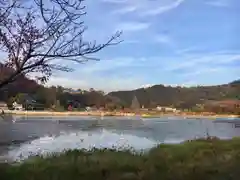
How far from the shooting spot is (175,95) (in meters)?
151

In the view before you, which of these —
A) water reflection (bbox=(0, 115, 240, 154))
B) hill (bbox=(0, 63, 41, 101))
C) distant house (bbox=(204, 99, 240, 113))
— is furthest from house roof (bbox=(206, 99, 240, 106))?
hill (bbox=(0, 63, 41, 101))

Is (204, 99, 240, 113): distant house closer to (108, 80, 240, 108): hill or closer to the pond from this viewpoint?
(108, 80, 240, 108): hill

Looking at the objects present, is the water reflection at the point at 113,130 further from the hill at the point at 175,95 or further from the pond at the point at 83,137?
the hill at the point at 175,95

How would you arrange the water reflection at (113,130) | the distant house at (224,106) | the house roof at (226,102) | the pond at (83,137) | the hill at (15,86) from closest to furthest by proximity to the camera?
1. the hill at (15,86)
2. the pond at (83,137)
3. the water reflection at (113,130)
4. the house roof at (226,102)
5. the distant house at (224,106)

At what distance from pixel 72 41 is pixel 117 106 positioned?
454ft

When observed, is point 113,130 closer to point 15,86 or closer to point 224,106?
point 15,86

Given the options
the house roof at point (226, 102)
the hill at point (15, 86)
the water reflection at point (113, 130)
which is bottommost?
the water reflection at point (113, 130)

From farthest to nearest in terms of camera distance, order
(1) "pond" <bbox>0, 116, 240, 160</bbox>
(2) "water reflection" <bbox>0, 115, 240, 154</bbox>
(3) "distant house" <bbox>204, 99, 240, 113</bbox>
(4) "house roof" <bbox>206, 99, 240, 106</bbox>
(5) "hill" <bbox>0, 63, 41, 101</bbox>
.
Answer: (3) "distant house" <bbox>204, 99, 240, 113</bbox>
(4) "house roof" <bbox>206, 99, 240, 106</bbox>
(2) "water reflection" <bbox>0, 115, 240, 154</bbox>
(1) "pond" <bbox>0, 116, 240, 160</bbox>
(5) "hill" <bbox>0, 63, 41, 101</bbox>

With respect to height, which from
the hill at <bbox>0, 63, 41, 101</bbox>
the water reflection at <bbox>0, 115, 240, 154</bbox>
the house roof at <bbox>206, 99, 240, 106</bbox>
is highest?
the house roof at <bbox>206, 99, 240, 106</bbox>

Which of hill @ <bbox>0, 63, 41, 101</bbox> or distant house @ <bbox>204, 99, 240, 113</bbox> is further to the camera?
distant house @ <bbox>204, 99, 240, 113</bbox>

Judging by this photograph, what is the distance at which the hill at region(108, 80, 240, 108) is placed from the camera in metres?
138

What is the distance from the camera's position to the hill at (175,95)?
137950mm

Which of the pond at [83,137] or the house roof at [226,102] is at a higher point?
the house roof at [226,102]

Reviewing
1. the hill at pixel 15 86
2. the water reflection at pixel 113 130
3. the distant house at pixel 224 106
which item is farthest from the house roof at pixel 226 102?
the hill at pixel 15 86
